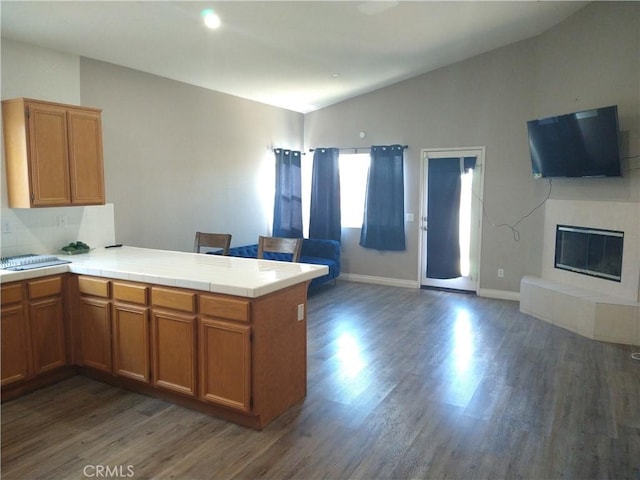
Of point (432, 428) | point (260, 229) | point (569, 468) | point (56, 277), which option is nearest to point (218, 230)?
point (260, 229)

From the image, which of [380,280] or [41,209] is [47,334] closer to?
[41,209]

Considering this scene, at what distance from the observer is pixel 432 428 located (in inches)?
110

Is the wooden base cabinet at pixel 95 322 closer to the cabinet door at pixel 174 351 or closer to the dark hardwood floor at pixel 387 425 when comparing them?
the dark hardwood floor at pixel 387 425

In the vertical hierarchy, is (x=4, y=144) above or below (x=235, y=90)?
below

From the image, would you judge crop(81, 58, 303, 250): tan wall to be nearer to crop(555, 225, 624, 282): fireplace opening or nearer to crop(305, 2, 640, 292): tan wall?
crop(305, 2, 640, 292): tan wall

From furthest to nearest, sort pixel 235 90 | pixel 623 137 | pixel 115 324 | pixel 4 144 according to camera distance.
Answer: pixel 235 90 < pixel 623 137 < pixel 4 144 < pixel 115 324

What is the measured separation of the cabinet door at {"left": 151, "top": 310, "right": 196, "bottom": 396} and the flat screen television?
412cm

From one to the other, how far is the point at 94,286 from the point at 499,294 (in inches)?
195

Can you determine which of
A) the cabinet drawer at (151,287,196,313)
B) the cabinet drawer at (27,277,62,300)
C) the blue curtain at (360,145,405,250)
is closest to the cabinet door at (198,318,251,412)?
the cabinet drawer at (151,287,196,313)

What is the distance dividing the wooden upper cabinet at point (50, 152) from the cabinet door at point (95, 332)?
0.91 m

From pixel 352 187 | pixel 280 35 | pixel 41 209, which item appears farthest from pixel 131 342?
pixel 352 187

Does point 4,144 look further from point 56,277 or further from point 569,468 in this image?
point 569,468

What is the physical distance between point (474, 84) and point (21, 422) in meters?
5.98

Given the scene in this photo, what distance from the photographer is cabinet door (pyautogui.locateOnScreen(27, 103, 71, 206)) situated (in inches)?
134
